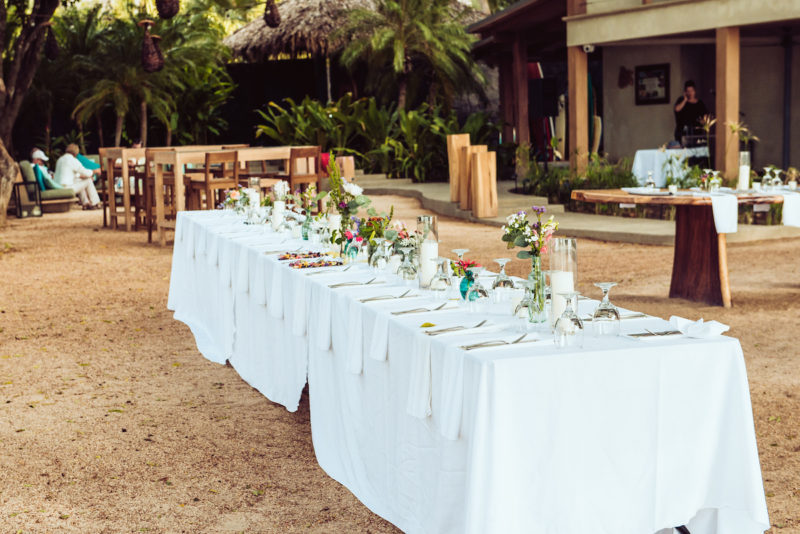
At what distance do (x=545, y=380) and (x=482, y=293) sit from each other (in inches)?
30.3

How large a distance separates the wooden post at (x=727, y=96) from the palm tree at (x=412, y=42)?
352 inches

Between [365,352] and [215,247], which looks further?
[215,247]

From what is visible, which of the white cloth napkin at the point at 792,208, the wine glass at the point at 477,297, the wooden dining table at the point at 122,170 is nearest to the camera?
the wine glass at the point at 477,297

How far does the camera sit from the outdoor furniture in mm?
16156

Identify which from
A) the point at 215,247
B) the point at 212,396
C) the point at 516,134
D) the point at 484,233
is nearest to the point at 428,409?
the point at 212,396

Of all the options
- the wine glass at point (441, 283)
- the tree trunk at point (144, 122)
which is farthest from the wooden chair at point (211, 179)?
the tree trunk at point (144, 122)

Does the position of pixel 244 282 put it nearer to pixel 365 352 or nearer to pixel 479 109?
pixel 365 352

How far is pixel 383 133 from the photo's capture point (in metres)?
19.5

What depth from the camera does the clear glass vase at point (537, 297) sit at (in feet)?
10.4

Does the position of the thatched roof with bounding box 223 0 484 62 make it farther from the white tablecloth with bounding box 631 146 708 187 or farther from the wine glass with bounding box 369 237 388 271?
the wine glass with bounding box 369 237 388 271

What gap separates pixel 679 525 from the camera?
2.90 meters

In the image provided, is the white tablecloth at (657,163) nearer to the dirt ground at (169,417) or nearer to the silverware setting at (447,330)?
the dirt ground at (169,417)

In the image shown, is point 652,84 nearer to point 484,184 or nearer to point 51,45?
point 484,184

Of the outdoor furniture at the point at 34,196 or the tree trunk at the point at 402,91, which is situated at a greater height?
the tree trunk at the point at 402,91
